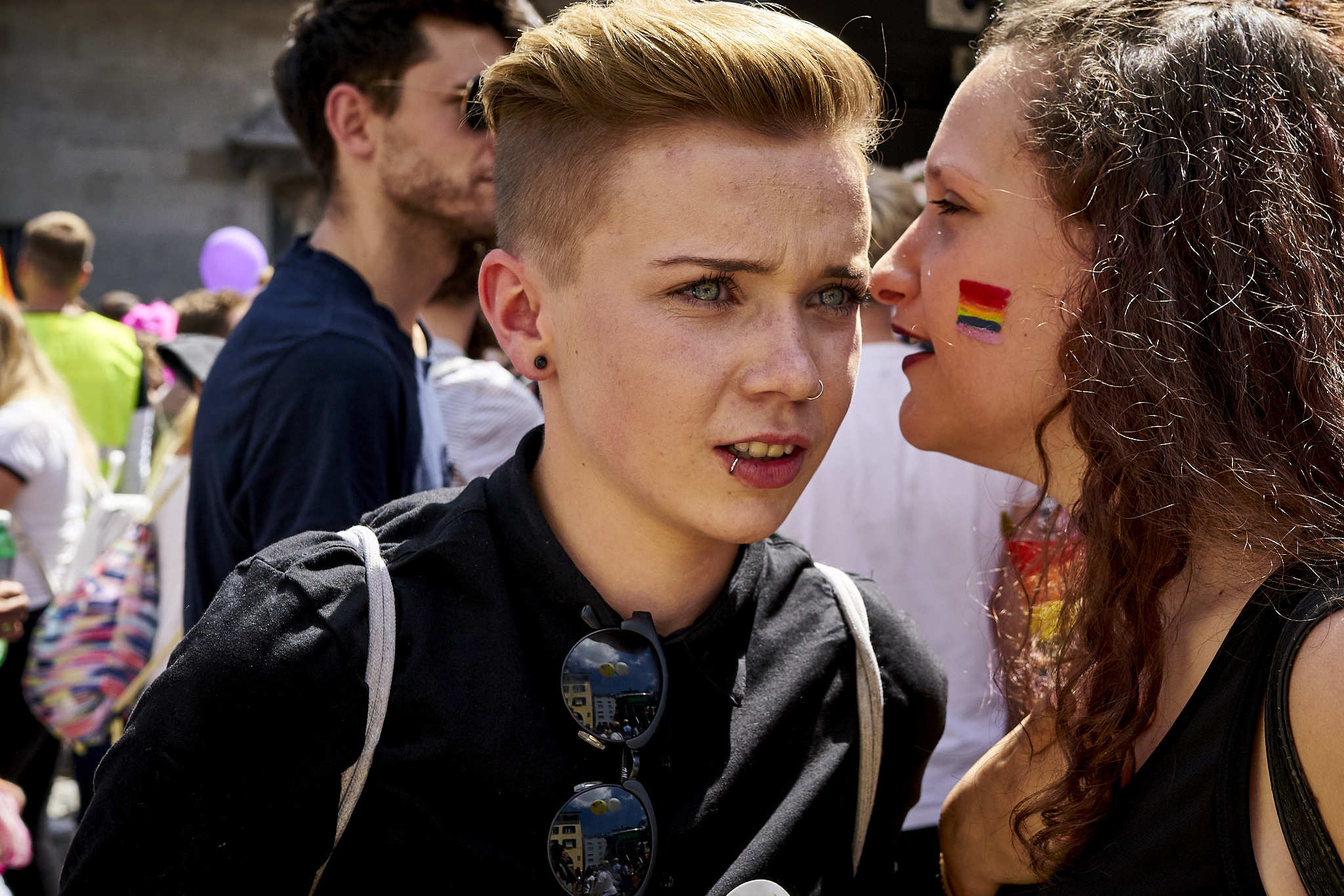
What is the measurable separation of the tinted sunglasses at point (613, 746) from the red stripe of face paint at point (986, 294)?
78 cm

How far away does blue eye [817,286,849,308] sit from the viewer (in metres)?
1.60

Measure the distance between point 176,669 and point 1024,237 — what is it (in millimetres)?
1397

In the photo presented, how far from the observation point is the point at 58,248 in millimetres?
6270

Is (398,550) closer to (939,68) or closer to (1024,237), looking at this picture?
(1024,237)

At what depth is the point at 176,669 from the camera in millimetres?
1427

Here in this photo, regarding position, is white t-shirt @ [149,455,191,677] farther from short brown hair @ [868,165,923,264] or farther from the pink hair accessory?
the pink hair accessory

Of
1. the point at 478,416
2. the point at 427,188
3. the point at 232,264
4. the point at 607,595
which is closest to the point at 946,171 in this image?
the point at 607,595

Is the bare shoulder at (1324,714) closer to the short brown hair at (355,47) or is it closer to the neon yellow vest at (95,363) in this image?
the short brown hair at (355,47)

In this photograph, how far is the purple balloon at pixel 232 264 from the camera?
23.2 feet

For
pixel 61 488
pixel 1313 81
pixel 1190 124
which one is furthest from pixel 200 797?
pixel 61 488

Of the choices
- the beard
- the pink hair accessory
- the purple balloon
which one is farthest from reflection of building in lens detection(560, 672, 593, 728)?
the pink hair accessory

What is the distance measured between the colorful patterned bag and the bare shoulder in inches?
109

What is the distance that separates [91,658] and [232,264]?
4.54 m

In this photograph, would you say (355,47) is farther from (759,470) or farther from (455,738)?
(455,738)
